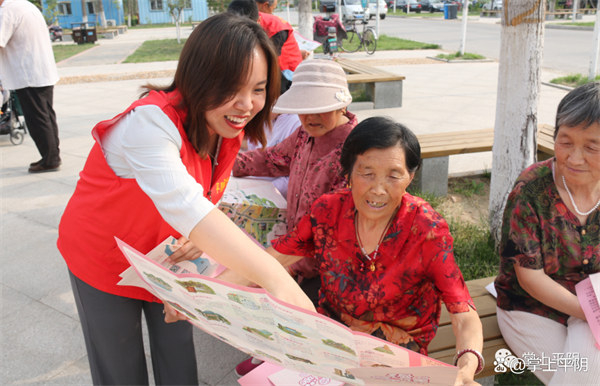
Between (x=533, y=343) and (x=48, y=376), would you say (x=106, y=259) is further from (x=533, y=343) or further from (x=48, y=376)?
(x=533, y=343)

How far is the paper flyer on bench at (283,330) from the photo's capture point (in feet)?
3.77

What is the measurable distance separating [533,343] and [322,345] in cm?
124

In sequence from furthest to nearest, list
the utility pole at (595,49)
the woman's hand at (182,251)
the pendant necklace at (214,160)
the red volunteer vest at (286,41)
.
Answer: the utility pole at (595,49) → the red volunteer vest at (286,41) → the pendant necklace at (214,160) → the woman's hand at (182,251)

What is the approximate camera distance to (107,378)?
72.6 inches

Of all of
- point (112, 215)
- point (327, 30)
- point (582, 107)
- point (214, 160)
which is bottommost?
point (112, 215)

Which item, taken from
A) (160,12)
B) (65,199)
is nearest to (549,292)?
(65,199)

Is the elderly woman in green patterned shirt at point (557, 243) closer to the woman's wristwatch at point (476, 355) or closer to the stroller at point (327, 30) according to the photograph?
the woman's wristwatch at point (476, 355)

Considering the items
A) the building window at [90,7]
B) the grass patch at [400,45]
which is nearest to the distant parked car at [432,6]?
the grass patch at [400,45]

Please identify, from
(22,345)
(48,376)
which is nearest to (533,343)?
(48,376)

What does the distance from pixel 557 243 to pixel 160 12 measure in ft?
141

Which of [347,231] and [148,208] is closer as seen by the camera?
[148,208]

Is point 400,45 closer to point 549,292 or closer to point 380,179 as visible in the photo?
point 549,292

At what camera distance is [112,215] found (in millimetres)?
1556

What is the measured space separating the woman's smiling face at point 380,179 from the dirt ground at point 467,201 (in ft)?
7.79
